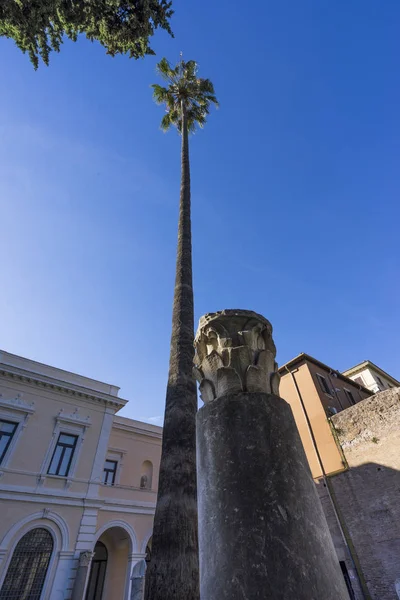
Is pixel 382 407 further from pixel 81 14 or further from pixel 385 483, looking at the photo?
pixel 81 14

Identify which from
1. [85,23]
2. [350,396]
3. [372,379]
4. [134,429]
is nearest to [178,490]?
[85,23]

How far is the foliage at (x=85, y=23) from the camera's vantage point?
7582 millimetres

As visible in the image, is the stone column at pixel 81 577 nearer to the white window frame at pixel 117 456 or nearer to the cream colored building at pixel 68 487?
the cream colored building at pixel 68 487

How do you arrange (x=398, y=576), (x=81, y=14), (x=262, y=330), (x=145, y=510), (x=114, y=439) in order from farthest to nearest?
(x=114, y=439), (x=145, y=510), (x=398, y=576), (x=81, y=14), (x=262, y=330)

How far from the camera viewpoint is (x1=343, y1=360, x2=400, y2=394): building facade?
1174 inches

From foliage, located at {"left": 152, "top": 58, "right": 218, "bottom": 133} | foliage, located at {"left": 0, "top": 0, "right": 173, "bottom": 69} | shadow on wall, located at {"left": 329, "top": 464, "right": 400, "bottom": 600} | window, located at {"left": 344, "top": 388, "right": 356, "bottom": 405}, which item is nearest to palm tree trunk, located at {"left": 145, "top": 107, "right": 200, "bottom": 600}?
foliage, located at {"left": 0, "top": 0, "right": 173, "bottom": 69}

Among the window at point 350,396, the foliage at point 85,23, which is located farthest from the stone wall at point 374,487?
the foliage at point 85,23

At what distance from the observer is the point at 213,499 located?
2.26m

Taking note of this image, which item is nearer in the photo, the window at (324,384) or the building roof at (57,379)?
the building roof at (57,379)

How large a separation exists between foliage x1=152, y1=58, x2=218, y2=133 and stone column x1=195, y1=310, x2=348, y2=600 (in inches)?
548

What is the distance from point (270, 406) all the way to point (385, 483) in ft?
60.0

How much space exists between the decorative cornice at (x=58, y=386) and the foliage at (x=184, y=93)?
1433 cm

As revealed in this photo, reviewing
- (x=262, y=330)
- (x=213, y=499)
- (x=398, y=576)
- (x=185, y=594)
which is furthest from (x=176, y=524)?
(x=398, y=576)

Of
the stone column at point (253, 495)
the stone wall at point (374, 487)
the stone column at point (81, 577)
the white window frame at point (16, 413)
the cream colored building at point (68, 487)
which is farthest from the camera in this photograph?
the white window frame at point (16, 413)
